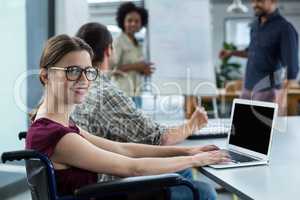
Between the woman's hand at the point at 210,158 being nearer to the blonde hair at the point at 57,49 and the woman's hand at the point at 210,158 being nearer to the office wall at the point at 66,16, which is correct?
→ the blonde hair at the point at 57,49

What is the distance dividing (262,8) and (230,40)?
5.66 metres

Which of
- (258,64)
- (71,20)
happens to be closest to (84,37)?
(71,20)

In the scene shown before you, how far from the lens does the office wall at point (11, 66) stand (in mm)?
2441

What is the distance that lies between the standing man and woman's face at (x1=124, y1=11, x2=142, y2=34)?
3.33 ft

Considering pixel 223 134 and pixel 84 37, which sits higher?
pixel 84 37

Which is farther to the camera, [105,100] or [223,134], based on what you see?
[223,134]

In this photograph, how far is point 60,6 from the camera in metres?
3.19

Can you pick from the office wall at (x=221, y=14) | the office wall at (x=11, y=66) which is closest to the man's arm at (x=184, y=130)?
the office wall at (x=11, y=66)

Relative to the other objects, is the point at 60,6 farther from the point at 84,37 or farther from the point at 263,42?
the point at 263,42

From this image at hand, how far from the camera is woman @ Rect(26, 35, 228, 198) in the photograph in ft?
4.10

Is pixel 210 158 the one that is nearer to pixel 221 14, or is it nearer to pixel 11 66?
pixel 11 66

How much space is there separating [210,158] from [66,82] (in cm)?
60

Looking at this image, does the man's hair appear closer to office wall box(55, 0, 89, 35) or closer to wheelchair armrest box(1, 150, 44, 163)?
wheelchair armrest box(1, 150, 44, 163)

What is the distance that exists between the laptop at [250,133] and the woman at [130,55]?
1.73 metres
